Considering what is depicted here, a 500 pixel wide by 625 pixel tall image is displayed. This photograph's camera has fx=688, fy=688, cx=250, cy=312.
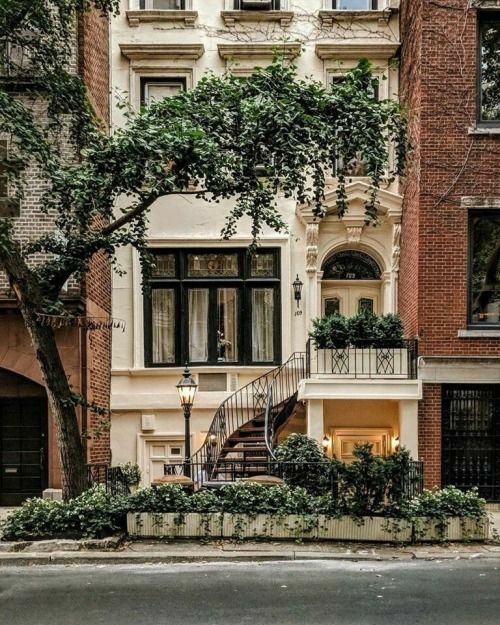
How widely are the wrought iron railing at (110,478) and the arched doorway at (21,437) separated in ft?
5.42

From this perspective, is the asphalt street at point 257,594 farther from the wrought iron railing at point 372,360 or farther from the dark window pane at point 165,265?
the dark window pane at point 165,265

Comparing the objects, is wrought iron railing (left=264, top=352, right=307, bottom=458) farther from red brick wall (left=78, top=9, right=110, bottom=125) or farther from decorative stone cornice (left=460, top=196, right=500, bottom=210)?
red brick wall (left=78, top=9, right=110, bottom=125)

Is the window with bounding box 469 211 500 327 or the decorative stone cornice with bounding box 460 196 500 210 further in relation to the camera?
the window with bounding box 469 211 500 327

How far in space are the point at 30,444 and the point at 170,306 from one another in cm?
448

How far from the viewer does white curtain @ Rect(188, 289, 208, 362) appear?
54.3ft

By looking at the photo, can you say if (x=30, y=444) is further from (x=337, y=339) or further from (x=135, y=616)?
(x=135, y=616)

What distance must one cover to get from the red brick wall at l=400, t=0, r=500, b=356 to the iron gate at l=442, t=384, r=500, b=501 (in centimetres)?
96

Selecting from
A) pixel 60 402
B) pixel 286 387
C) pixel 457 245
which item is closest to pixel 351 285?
pixel 286 387

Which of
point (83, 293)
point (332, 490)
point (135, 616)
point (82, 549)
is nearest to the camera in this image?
point (135, 616)

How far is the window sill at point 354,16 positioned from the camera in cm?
1631

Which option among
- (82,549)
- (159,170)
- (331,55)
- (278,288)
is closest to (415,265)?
(278,288)

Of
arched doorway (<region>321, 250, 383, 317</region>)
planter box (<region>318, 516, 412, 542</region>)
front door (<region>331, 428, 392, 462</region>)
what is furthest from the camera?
arched doorway (<region>321, 250, 383, 317</region>)

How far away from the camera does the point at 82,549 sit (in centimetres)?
991

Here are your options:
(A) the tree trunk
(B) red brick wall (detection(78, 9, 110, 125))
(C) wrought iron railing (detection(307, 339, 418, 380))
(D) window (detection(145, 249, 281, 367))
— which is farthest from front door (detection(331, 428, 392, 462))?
(B) red brick wall (detection(78, 9, 110, 125))
